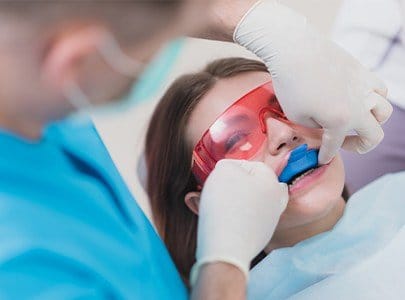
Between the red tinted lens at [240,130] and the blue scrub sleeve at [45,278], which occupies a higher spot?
the blue scrub sleeve at [45,278]

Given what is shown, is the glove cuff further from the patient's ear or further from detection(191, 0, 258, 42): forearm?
the patient's ear

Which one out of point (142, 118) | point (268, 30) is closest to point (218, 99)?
point (268, 30)

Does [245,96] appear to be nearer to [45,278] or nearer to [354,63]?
[354,63]

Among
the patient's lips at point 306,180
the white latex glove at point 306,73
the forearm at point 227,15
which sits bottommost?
the patient's lips at point 306,180

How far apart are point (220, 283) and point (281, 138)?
0.30 metres

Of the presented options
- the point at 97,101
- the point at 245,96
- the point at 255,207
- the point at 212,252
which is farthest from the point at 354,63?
the point at 97,101

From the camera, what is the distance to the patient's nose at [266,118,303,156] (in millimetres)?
1064

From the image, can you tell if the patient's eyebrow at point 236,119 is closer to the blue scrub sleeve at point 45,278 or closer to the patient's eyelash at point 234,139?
the patient's eyelash at point 234,139

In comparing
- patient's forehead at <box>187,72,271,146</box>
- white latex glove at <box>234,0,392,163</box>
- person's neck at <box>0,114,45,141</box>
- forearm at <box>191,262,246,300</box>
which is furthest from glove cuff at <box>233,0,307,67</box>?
person's neck at <box>0,114,45,141</box>

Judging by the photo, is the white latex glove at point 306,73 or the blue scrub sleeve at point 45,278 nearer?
the blue scrub sleeve at point 45,278

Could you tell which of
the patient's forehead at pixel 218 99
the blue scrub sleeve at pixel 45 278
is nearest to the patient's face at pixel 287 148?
the patient's forehead at pixel 218 99

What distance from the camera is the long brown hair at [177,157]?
1.14m

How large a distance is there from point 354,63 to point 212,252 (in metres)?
0.39

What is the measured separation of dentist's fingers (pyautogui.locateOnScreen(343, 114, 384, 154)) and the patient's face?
39mm
